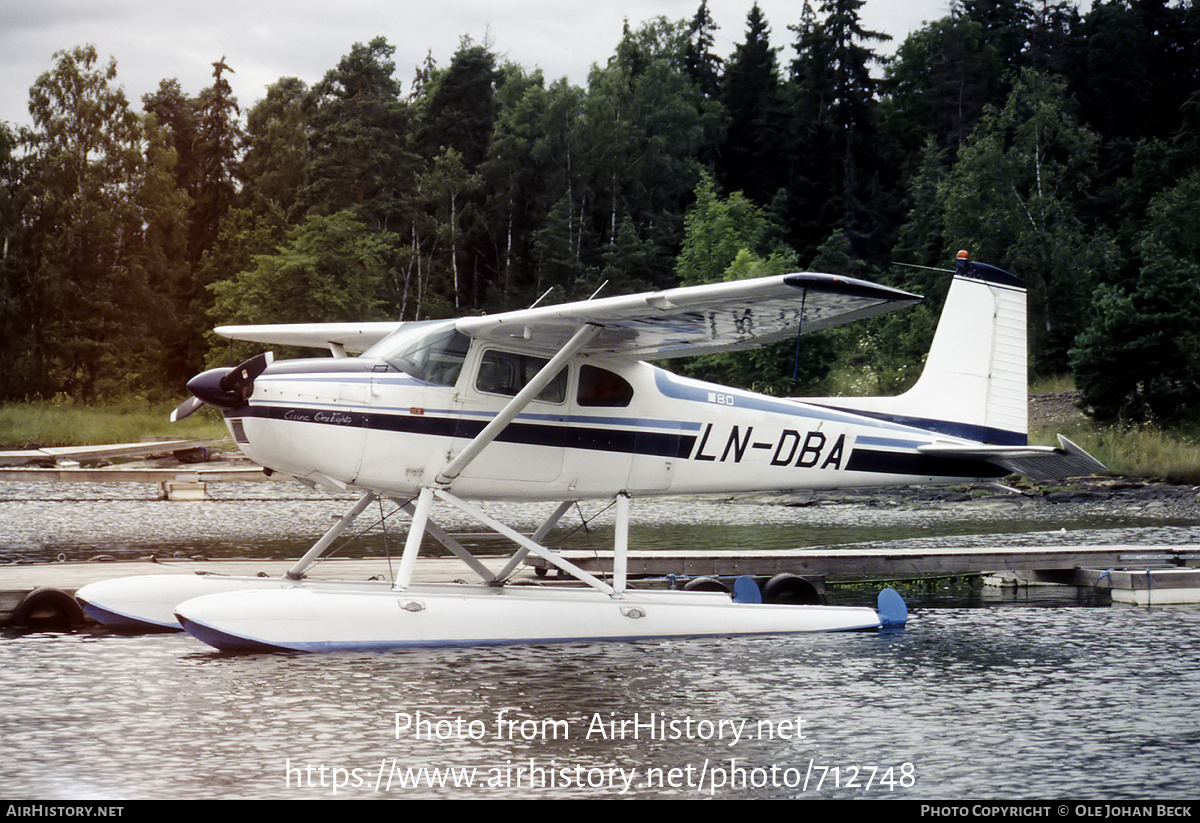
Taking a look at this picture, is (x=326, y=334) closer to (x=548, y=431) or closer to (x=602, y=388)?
(x=548, y=431)

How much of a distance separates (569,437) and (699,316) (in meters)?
1.50

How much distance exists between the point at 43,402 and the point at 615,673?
4254 centimetres

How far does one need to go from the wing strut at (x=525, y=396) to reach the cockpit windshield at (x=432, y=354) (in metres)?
0.57

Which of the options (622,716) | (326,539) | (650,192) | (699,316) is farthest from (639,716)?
(650,192)

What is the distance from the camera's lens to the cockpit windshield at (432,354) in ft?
28.7

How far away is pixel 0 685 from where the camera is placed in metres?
7.54

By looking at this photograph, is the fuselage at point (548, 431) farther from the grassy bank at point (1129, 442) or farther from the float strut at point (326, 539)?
the grassy bank at point (1129, 442)

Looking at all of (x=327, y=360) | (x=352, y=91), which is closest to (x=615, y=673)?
(x=327, y=360)

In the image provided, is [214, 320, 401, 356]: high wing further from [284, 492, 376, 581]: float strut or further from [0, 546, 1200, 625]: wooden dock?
[0, 546, 1200, 625]: wooden dock

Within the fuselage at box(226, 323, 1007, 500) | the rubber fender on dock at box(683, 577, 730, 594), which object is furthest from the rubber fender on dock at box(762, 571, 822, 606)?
the fuselage at box(226, 323, 1007, 500)

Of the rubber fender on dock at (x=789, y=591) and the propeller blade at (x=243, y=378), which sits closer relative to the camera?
the propeller blade at (x=243, y=378)

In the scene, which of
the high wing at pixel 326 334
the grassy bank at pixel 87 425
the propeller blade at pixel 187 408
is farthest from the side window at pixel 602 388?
the grassy bank at pixel 87 425

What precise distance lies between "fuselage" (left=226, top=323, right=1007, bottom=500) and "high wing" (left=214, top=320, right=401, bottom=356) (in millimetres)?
1400
